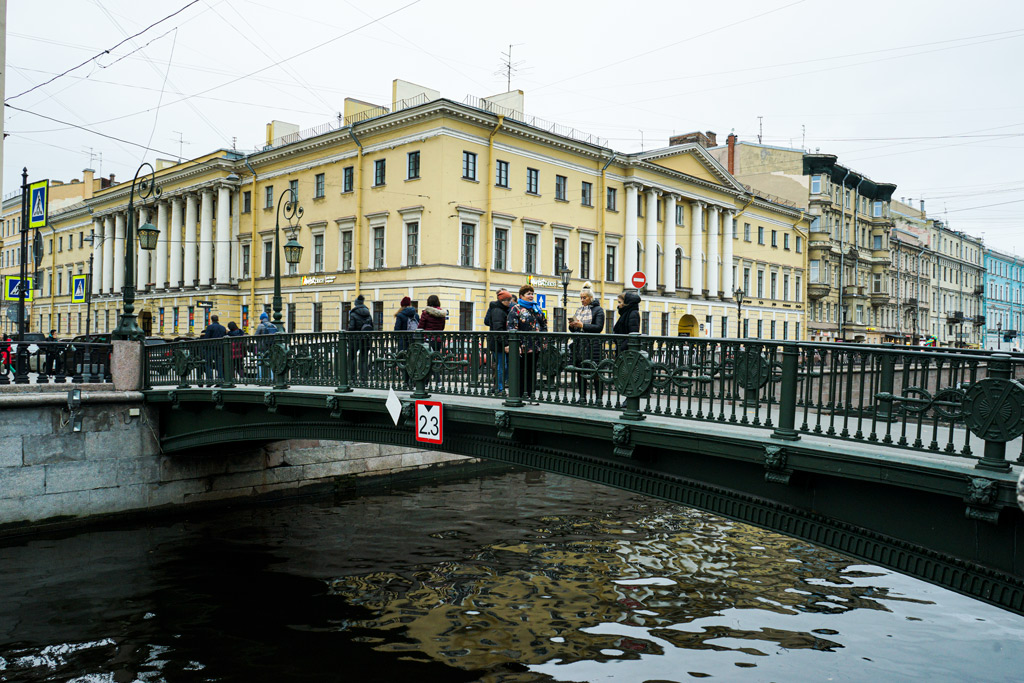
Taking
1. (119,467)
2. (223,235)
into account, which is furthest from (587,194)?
(119,467)

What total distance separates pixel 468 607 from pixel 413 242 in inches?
867

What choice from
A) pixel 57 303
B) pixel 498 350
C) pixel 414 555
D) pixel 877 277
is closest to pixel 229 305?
pixel 57 303

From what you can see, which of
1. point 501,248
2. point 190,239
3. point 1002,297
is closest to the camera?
point 501,248

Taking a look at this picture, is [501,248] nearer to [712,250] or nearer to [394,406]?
[712,250]

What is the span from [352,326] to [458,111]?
17786mm

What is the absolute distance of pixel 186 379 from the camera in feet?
44.2

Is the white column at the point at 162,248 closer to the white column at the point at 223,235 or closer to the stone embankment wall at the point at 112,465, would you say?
the white column at the point at 223,235

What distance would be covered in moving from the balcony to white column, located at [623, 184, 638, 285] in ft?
69.5

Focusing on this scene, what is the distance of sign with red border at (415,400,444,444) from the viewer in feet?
28.5

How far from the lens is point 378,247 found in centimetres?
3203

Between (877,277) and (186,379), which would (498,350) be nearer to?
(186,379)

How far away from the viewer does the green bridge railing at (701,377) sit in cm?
500

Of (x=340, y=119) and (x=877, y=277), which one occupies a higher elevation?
(x=340, y=119)

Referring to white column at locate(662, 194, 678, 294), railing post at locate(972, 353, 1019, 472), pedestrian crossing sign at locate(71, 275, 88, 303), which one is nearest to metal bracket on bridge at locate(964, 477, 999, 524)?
railing post at locate(972, 353, 1019, 472)
